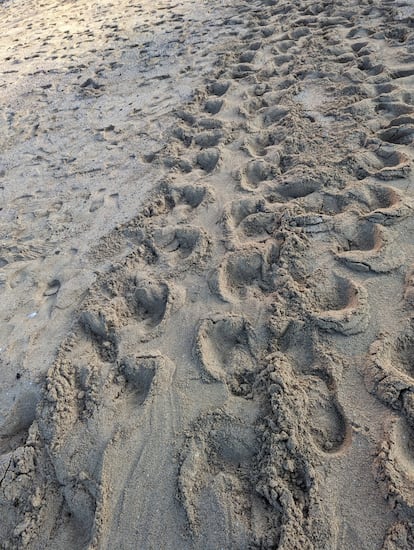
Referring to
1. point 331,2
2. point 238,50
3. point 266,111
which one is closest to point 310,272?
point 266,111

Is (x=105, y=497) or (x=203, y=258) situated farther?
(x=203, y=258)

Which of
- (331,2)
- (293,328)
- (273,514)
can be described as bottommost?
(273,514)

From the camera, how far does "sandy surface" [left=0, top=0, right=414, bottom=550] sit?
59.6 inches

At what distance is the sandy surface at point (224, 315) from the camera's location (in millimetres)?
1514

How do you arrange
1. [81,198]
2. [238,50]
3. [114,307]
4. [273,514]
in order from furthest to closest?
[238,50], [81,198], [114,307], [273,514]

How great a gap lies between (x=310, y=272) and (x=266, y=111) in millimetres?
1897

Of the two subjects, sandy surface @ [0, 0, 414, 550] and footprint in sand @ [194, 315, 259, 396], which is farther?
footprint in sand @ [194, 315, 259, 396]

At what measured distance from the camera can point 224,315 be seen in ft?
6.67

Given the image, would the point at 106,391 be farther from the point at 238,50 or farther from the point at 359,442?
the point at 238,50

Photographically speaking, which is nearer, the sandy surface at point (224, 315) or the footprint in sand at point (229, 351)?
the sandy surface at point (224, 315)

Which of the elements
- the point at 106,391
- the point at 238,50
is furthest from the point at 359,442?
the point at 238,50

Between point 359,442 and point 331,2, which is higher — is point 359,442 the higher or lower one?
the lower one

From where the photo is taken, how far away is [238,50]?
4762 millimetres

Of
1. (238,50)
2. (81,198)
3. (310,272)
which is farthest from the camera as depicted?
(238,50)
